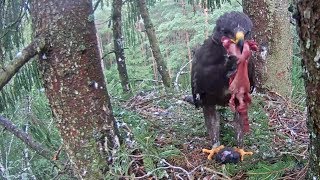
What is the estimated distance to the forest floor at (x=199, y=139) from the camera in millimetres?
3031

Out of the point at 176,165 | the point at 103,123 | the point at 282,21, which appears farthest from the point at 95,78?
the point at 282,21

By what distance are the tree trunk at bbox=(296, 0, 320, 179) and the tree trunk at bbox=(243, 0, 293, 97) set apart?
10.1 feet

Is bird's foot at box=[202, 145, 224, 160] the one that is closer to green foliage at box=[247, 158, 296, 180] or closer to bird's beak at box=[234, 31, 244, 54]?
green foliage at box=[247, 158, 296, 180]

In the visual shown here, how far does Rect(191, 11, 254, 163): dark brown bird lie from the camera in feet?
9.69

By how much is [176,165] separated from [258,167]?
58 centimetres

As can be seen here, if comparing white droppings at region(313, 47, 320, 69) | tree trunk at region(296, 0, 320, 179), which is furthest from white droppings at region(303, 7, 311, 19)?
white droppings at region(313, 47, 320, 69)

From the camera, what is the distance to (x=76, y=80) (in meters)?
2.89

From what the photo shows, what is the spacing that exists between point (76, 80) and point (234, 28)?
1.08 m

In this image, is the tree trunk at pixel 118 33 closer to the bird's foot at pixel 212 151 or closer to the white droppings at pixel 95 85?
the bird's foot at pixel 212 151

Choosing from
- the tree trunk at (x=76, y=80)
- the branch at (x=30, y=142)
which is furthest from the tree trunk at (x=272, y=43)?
the branch at (x=30, y=142)

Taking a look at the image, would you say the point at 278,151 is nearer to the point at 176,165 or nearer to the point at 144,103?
the point at 176,165

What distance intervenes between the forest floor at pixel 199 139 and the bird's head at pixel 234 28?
82 centimetres

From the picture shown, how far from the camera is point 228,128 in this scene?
4.03 metres

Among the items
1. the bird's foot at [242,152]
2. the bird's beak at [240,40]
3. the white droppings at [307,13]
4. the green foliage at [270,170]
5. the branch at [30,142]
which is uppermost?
the white droppings at [307,13]
